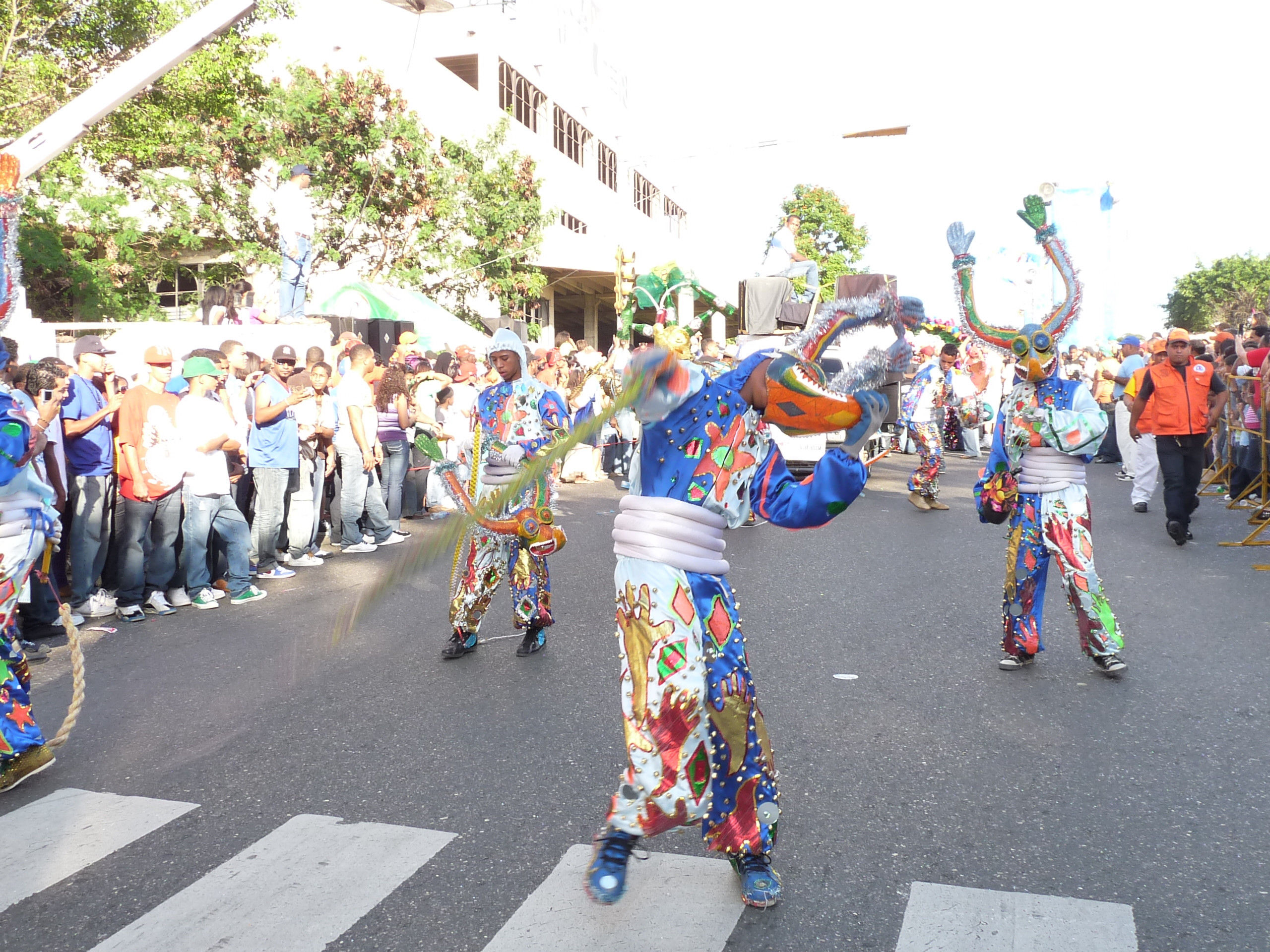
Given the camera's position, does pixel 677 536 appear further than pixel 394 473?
No

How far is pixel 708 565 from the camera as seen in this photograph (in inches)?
130

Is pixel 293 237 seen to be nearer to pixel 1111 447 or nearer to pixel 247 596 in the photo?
pixel 247 596

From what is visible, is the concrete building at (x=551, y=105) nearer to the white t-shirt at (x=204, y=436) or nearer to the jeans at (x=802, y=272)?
the jeans at (x=802, y=272)

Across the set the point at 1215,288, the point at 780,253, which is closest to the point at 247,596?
the point at 780,253

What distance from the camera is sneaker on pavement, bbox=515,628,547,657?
6.32 m

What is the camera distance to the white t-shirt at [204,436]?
7297 millimetres

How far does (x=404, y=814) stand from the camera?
157 inches

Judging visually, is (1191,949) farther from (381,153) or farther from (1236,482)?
(381,153)

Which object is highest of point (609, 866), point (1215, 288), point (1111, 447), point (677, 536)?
point (1215, 288)

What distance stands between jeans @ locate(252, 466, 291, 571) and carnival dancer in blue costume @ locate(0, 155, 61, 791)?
12.9 feet

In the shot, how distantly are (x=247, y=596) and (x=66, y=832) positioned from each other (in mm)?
4043

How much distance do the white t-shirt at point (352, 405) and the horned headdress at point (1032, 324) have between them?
210 inches

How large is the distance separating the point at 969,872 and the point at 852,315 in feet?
6.09

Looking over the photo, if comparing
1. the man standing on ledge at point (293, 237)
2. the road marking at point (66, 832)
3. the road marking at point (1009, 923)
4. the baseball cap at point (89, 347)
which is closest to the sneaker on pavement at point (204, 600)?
the baseball cap at point (89, 347)
